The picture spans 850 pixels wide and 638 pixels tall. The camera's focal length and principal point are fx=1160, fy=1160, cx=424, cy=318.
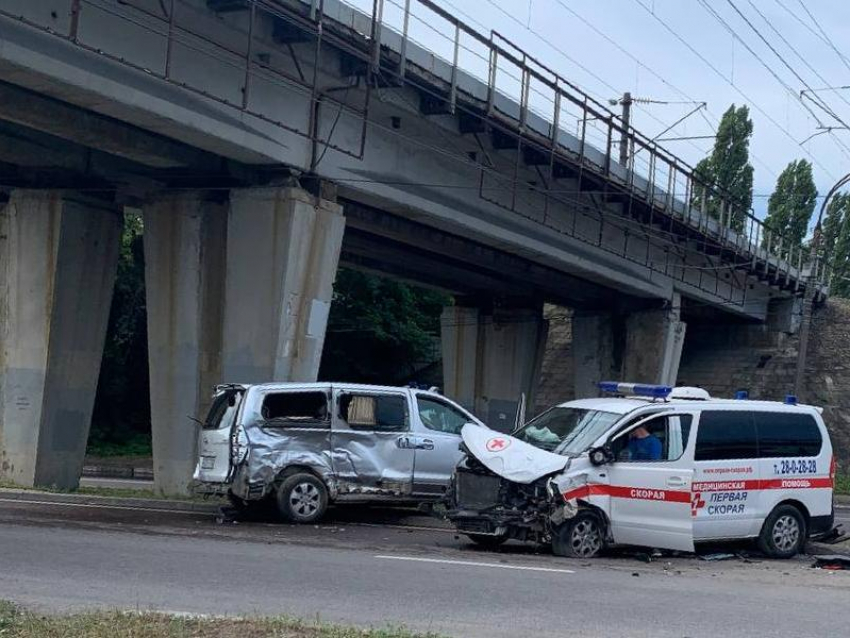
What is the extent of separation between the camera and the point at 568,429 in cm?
1319

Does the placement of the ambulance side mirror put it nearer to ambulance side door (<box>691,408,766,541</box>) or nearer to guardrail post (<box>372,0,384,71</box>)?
ambulance side door (<box>691,408,766,541</box>)

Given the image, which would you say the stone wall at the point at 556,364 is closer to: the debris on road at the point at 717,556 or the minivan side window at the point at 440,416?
the minivan side window at the point at 440,416

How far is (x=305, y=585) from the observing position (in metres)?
9.57

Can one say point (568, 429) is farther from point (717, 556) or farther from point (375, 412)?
point (375, 412)

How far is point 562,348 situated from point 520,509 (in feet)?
114

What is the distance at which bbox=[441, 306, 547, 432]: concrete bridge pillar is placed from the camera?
38906 mm

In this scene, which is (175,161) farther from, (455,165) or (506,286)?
(506,286)

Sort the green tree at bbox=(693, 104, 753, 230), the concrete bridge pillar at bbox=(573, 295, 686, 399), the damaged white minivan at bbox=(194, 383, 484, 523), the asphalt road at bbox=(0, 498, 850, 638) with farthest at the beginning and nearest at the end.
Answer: the green tree at bbox=(693, 104, 753, 230) < the concrete bridge pillar at bbox=(573, 295, 686, 399) < the damaged white minivan at bbox=(194, 383, 484, 523) < the asphalt road at bbox=(0, 498, 850, 638)

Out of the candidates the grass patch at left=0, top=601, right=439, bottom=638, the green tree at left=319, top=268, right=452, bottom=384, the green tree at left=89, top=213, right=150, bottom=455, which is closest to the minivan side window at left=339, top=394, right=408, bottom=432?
the grass patch at left=0, top=601, right=439, bottom=638

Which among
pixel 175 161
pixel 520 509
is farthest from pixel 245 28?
pixel 520 509

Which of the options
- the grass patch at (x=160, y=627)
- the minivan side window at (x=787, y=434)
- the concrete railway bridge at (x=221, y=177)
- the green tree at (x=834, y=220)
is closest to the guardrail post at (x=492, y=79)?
the concrete railway bridge at (x=221, y=177)

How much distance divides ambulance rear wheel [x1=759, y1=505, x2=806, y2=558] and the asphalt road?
257 mm

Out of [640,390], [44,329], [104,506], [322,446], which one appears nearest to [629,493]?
[640,390]

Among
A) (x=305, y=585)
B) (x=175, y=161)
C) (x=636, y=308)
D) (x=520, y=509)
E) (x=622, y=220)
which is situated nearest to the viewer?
(x=305, y=585)
